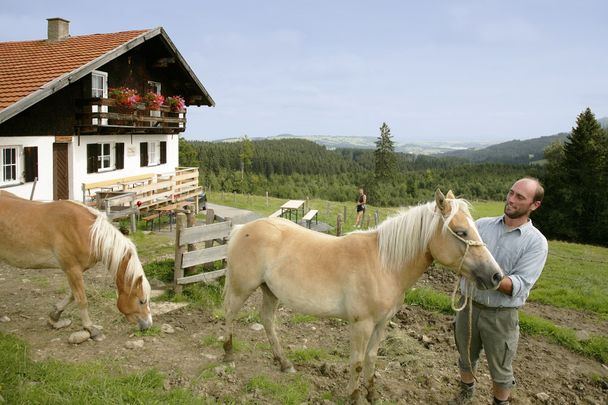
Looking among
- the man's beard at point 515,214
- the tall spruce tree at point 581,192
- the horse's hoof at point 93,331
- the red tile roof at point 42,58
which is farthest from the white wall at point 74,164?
the tall spruce tree at point 581,192

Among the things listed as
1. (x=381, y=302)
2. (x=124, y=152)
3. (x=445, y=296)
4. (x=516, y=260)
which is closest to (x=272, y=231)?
(x=381, y=302)

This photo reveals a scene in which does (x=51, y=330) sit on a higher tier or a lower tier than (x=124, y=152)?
lower

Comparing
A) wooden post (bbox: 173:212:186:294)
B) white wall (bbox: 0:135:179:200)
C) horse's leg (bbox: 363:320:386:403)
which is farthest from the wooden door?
horse's leg (bbox: 363:320:386:403)

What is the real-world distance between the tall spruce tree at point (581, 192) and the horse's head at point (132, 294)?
1477 inches

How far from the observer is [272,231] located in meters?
4.27

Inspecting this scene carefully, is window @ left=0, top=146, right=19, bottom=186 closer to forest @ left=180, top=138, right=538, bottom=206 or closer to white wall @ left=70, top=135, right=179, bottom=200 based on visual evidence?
white wall @ left=70, top=135, right=179, bottom=200

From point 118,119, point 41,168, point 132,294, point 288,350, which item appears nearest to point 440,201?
point 288,350

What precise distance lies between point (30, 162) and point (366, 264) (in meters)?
13.1

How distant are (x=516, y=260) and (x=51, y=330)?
5.19m


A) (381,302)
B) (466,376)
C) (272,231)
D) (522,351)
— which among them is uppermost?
(272,231)

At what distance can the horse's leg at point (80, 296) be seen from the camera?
4762 millimetres

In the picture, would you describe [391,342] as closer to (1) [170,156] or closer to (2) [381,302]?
(2) [381,302]

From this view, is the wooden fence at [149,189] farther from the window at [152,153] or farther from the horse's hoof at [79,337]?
the horse's hoof at [79,337]

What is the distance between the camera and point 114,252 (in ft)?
15.7
